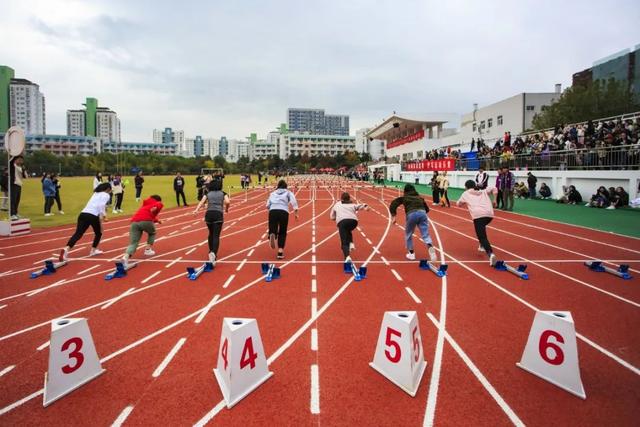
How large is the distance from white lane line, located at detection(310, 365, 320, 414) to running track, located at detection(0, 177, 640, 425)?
0.02m

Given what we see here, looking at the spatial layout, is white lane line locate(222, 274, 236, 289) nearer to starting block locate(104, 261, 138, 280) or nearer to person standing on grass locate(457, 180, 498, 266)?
starting block locate(104, 261, 138, 280)

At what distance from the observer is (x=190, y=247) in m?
11.3

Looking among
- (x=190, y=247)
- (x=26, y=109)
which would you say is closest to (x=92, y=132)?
(x=26, y=109)

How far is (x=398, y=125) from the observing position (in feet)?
212

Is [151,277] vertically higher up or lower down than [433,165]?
lower down

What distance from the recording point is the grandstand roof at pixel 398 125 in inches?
2229

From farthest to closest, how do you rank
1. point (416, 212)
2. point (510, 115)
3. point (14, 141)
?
point (510, 115) → point (14, 141) → point (416, 212)

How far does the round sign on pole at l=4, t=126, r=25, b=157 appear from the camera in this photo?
41.6ft

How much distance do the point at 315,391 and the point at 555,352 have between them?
2455 millimetres

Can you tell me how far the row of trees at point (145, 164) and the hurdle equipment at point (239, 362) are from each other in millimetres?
72706

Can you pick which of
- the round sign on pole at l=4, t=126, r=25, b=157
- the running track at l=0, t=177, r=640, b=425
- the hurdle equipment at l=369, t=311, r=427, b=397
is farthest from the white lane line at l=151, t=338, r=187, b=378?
the round sign on pole at l=4, t=126, r=25, b=157

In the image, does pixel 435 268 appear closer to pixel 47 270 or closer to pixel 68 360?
pixel 68 360

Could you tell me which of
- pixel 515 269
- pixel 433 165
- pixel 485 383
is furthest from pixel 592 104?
pixel 485 383

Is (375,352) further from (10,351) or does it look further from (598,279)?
(598,279)
